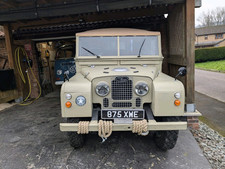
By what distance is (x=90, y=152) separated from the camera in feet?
10.6

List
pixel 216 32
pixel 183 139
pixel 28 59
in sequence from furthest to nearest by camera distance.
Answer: pixel 216 32 → pixel 28 59 → pixel 183 139

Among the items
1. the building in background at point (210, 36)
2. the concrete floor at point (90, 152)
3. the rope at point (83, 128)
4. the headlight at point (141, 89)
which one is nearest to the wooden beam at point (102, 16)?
the headlight at point (141, 89)

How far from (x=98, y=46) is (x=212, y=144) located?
9.83 ft

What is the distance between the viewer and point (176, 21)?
15.4 ft

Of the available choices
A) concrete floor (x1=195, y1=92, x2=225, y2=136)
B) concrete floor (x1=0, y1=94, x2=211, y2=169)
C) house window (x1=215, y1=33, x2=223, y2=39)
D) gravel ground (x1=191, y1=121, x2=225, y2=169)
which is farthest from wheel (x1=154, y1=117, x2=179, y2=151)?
house window (x1=215, y1=33, x2=223, y2=39)

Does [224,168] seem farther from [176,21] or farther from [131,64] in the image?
[176,21]

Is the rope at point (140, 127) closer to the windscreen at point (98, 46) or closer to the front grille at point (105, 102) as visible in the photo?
the front grille at point (105, 102)

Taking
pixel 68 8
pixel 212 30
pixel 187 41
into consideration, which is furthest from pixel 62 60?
pixel 212 30

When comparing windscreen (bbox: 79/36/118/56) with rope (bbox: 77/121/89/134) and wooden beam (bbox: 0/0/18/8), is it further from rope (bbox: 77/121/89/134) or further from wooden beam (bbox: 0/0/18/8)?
wooden beam (bbox: 0/0/18/8)

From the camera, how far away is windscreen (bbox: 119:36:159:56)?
12.4 feet

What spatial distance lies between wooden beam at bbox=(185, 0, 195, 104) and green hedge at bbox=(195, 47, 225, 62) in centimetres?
2283

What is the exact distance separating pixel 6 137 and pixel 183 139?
380 centimetres

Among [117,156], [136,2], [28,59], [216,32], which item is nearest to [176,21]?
[136,2]

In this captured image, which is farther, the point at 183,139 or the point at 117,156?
the point at 183,139
